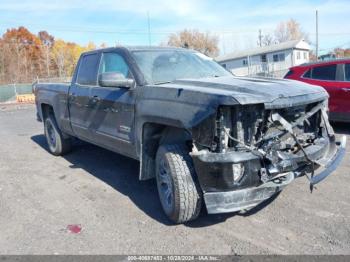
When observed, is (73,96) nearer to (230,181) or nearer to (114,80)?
(114,80)

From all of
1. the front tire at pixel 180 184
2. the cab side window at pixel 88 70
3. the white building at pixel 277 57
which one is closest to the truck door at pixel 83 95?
the cab side window at pixel 88 70

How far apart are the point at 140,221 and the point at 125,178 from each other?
62.0 inches

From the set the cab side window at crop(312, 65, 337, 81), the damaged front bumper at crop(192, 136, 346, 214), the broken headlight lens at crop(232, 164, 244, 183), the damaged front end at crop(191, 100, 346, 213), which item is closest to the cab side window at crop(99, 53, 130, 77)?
the damaged front end at crop(191, 100, 346, 213)

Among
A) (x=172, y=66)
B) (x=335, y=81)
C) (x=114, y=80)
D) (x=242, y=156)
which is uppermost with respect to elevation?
(x=172, y=66)

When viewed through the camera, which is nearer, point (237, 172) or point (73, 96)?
point (237, 172)

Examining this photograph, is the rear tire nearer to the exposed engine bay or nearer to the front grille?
the exposed engine bay

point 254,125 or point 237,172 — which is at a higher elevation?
point 254,125

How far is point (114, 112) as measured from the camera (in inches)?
182

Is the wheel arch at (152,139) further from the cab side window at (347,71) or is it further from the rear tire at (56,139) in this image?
the cab side window at (347,71)

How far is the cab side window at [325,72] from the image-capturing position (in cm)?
784

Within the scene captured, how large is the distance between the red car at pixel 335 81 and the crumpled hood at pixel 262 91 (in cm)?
408

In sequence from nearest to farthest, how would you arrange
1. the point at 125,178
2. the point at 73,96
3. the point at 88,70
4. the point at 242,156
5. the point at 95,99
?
the point at 242,156
the point at 95,99
the point at 125,178
the point at 88,70
the point at 73,96

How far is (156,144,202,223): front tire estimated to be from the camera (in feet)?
11.5

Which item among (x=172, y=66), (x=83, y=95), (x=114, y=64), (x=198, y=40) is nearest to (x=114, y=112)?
(x=114, y=64)
